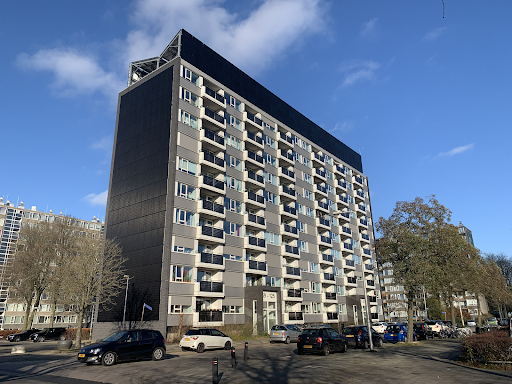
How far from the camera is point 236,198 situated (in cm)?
4906

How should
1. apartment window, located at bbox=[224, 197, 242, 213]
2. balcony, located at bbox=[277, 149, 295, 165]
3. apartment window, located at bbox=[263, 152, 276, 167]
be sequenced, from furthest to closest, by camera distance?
balcony, located at bbox=[277, 149, 295, 165], apartment window, located at bbox=[263, 152, 276, 167], apartment window, located at bbox=[224, 197, 242, 213]

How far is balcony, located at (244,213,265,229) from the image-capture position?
49188 mm

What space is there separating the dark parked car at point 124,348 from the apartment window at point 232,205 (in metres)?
26.6

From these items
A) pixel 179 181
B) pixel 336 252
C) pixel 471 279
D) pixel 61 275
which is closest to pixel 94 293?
pixel 61 275

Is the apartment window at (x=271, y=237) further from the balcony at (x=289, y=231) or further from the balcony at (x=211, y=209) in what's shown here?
the balcony at (x=211, y=209)

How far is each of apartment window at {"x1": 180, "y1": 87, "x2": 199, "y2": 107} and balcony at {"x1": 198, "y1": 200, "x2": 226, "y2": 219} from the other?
1280 centimetres

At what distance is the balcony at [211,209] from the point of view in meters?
42.7

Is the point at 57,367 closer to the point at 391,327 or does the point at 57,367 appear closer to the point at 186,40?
the point at 391,327

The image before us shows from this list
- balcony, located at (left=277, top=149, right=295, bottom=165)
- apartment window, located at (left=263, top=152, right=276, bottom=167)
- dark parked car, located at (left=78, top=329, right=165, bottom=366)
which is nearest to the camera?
dark parked car, located at (left=78, top=329, right=165, bottom=366)

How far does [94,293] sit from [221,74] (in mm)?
33372

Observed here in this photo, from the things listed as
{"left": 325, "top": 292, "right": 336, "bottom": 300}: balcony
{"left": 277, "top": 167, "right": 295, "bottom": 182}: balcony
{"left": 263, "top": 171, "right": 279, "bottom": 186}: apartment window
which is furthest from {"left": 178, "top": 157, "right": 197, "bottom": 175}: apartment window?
{"left": 325, "top": 292, "right": 336, "bottom": 300}: balcony

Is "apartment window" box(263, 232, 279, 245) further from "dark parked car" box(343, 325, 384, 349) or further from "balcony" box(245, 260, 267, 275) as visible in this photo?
"dark parked car" box(343, 325, 384, 349)

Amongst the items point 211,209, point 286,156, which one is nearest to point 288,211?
point 286,156

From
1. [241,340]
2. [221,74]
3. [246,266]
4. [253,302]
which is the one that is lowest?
[241,340]
